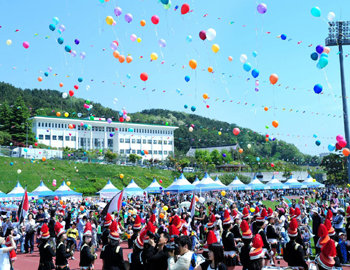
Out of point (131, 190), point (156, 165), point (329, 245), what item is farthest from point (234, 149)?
point (329, 245)

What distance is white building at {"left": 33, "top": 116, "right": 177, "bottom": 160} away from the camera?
3196 inches

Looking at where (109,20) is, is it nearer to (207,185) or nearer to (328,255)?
(328,255)

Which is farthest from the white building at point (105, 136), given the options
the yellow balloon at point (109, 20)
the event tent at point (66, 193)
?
the yellow balloon at point (109, 20)

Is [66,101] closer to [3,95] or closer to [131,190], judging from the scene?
[3,95]

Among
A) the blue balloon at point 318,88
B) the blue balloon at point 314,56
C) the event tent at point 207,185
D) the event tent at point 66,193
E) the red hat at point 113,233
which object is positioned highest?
the blue balloon at point 314,56

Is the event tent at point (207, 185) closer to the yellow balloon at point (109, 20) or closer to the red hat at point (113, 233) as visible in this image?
the yellow balloon at point (109, 20)

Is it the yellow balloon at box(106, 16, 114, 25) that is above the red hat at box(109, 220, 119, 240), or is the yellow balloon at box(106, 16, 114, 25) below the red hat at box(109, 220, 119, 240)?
above

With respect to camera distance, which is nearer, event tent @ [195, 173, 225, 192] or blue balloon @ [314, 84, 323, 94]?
blue balloon @ [314, 84, 323, 94]

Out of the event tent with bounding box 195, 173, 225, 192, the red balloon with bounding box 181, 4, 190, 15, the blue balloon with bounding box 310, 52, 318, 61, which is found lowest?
the event tent with bounding box 195, 173, 225, 192

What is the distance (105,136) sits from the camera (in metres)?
89.8

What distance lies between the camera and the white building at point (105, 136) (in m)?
81.2

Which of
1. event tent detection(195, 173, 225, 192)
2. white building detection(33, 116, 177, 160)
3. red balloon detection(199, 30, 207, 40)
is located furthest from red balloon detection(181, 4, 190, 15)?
white building detection(33, 116, 177, 160)

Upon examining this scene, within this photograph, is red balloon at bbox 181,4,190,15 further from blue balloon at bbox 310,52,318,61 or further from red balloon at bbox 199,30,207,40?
blue balloon at bbox 310,52,318,61

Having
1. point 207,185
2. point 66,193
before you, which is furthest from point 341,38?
point 66,193
